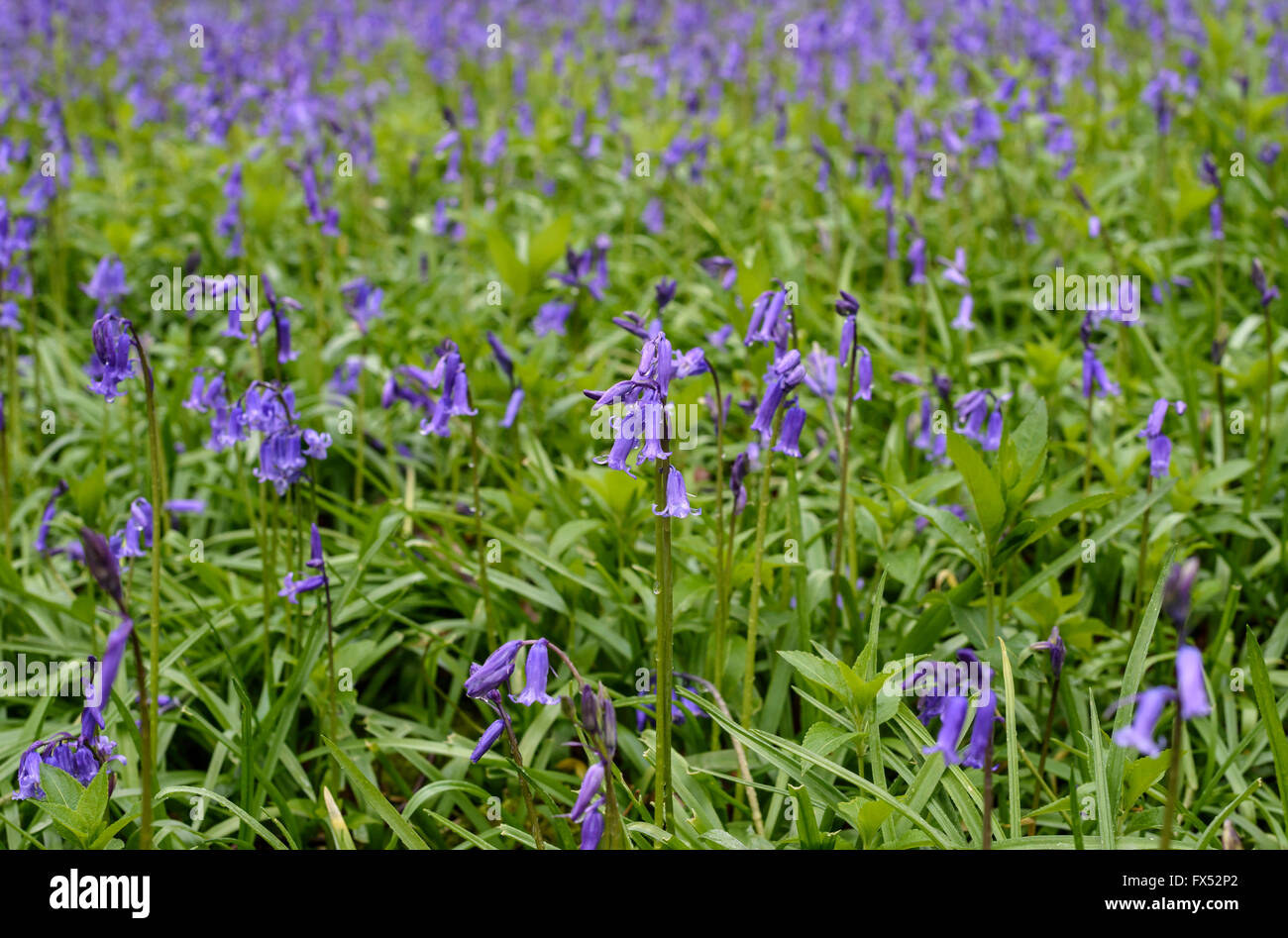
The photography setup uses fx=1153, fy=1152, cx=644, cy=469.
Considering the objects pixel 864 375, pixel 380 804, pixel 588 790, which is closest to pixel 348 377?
pixel 864 375

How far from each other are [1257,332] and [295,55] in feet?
23.7

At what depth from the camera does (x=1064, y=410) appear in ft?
17.3

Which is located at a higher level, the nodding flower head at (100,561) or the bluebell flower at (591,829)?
the nodding flower head at (100,561)

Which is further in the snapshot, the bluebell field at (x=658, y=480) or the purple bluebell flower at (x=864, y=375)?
the purple bluebell flower at (x=864, y=375)

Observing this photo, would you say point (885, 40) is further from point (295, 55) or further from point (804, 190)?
point (295, 55)

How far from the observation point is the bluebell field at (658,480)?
2797 millimetres

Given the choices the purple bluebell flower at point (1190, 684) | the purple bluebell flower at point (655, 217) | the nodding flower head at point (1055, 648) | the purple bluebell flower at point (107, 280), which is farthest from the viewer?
the purple bluebell flower at point (655, 217)

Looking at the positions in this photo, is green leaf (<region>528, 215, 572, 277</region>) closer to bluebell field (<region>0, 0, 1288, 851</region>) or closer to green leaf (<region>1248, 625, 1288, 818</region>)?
bluebell field (<region>0, 0, 1288, 851</region>)

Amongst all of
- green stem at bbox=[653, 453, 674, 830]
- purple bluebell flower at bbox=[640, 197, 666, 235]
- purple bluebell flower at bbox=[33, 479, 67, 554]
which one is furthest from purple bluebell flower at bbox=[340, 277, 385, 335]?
green stem at bbox=[653, 453, 674, 830]

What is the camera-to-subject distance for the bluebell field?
280cm

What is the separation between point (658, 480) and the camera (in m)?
2.47

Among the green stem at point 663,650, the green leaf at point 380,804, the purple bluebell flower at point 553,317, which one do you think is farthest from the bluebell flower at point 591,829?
the purple bluebell flower at point 553,317

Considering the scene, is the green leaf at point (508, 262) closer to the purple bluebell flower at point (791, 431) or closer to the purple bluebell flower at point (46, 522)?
the purple bluebell flower at point (46, 522)

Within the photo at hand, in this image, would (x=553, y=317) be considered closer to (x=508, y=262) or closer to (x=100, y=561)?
(x=508, y=262)
